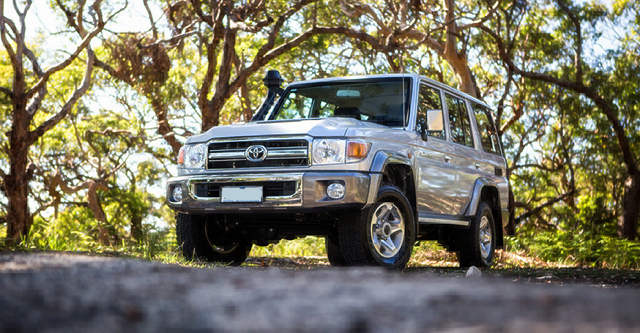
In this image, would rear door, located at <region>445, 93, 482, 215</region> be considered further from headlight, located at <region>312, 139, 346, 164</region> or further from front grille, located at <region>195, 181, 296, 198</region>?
front grille, located at <region>195, 181, 296, 198</region>

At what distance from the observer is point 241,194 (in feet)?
21.1

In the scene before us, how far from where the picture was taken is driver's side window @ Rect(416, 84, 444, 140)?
7.57 m

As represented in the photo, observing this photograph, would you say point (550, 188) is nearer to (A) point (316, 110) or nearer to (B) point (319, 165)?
(A) point (316, 110)

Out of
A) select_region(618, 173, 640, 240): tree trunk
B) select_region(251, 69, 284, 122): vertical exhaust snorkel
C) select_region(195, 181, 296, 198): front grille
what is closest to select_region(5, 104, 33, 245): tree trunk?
select_region(251, 69, 284, 122): vertical exhaust snorkel

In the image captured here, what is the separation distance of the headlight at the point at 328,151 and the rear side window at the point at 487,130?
11.7 ft

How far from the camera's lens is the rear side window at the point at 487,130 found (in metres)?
9.41

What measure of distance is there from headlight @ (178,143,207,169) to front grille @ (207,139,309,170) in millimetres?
91

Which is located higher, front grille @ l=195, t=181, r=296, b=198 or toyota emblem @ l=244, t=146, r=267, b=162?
toyota emblem @ l=244, t=146, r=267, b=162

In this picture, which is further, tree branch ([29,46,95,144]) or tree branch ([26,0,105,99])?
tree branch ([26,0,105,99])

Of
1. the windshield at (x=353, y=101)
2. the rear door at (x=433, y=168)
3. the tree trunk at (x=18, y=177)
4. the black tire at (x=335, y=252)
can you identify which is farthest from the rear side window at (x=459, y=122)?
the tree trunk at (x=18, y=177)

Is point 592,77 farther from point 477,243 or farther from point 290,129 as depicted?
point 290,129

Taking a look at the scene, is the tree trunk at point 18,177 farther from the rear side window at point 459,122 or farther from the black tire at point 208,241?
the rear side window at point 459,122

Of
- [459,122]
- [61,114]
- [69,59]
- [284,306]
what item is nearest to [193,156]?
[459,122]

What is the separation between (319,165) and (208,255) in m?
1.81
